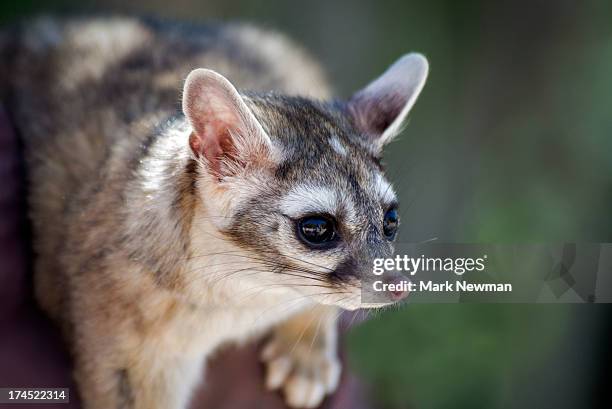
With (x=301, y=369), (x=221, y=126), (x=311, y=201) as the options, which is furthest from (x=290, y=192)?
(x=301, y=369)

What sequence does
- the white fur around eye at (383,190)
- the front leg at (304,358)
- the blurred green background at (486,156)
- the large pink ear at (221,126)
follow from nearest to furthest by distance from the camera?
the large pink ear at (221,126) < the white fur around eye at (383,190) < the front leg at (304,358) < the blurred green background at (486,156)

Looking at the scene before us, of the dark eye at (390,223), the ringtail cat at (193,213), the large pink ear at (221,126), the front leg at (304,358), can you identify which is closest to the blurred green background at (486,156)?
the front leg at (304,358)

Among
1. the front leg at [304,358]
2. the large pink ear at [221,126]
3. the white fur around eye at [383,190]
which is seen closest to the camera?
the large pink ear at [221,126]

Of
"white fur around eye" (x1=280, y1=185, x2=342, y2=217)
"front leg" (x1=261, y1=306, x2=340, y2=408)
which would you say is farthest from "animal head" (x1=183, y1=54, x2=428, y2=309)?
"front leg" (x1=261, y1=306, x2=340, y2=408)

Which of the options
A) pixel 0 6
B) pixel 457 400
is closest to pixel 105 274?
pixel 457 400

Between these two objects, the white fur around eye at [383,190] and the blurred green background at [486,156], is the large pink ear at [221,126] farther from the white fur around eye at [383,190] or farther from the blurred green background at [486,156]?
the blurred green background at [486,156]

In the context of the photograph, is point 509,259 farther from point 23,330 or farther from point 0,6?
point 0,6
